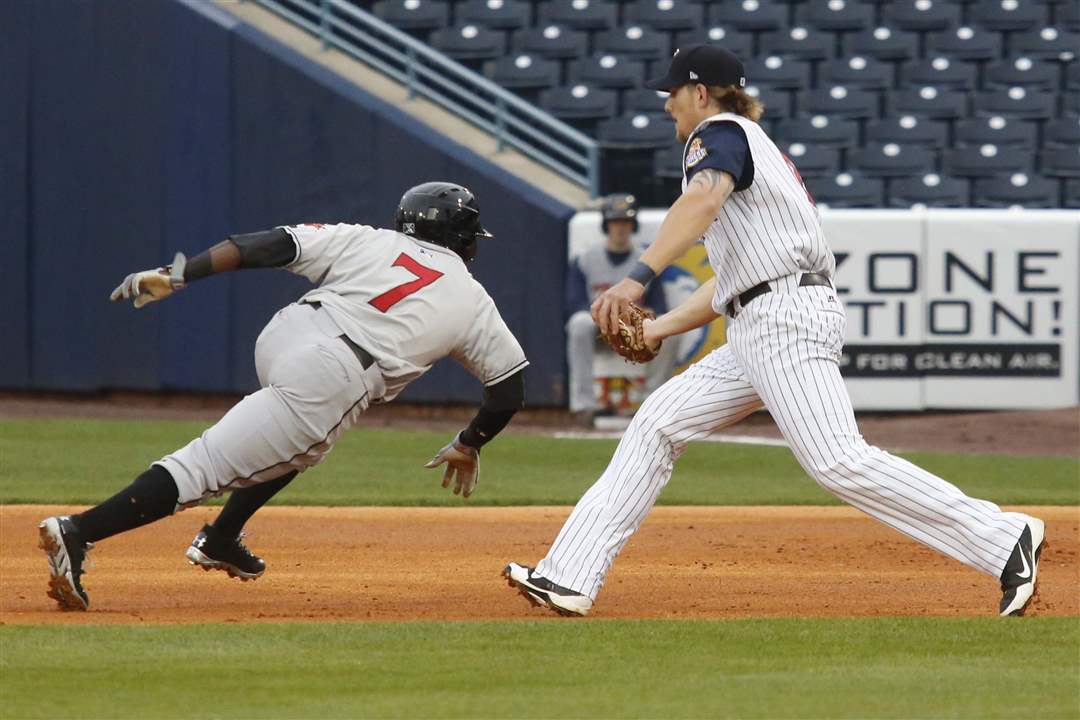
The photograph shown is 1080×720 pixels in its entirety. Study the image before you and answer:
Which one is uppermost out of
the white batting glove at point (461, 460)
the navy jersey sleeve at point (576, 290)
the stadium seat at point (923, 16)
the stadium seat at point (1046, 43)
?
the stadium seat at point (923, 16)

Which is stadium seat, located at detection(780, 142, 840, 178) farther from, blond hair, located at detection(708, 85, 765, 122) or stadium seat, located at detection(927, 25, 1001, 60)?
blond hair, located at detection(708, 85, 765, 122)

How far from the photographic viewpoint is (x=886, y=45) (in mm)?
15391

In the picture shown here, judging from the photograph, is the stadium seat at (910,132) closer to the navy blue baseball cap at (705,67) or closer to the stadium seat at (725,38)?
the stadium seat at (725,38)

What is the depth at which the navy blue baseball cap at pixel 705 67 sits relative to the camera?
5023 mm

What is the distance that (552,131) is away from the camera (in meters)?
14.9

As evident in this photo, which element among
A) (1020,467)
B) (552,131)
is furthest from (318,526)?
(552,131)

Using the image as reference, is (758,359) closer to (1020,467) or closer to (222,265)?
(222,265)

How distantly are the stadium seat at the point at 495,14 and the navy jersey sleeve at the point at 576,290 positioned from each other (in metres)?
3.91

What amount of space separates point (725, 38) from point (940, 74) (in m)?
1.89

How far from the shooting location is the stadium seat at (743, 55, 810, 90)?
14883 mm

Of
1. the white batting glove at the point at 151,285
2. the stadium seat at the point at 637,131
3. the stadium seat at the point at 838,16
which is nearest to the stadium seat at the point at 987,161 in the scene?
the stadium seat at the point at 838,16

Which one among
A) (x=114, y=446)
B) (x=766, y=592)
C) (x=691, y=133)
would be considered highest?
(x=691, y=133)

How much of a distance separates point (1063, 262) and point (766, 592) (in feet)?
24.3

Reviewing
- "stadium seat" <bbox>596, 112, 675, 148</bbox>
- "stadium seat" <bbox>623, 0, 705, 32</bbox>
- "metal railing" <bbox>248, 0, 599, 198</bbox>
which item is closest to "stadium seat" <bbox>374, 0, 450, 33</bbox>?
"metal railing" <bbox>248, 0, 599, 198</bbox>
